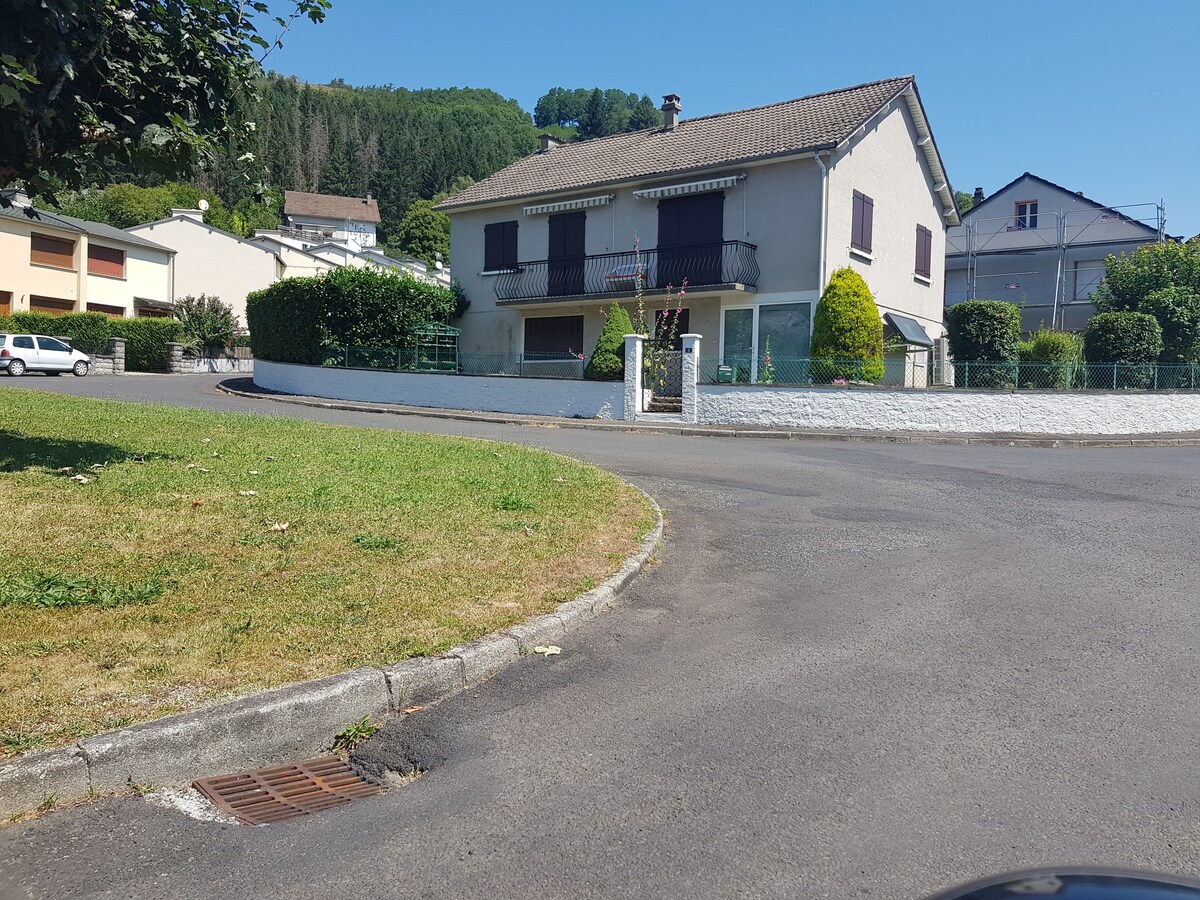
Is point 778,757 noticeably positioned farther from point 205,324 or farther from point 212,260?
point 212,260

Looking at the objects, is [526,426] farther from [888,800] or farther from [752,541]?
[888,800]

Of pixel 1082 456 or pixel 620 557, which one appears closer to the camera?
pixel 620 557

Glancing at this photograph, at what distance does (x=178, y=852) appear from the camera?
324cm

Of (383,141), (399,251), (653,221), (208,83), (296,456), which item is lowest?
(296,456)

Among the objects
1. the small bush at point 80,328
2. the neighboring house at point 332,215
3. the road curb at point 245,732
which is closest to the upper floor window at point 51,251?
the small bush at point 80,328

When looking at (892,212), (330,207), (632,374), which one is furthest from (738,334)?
(330,207)

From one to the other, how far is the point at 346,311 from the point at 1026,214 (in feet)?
109

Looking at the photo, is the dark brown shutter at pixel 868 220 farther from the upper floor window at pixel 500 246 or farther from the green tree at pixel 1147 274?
the green tree at pixel 1147 274

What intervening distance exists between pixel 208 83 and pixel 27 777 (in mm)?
6746

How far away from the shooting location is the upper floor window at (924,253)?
97.1 feet

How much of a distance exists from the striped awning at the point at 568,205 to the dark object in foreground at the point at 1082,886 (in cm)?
2734

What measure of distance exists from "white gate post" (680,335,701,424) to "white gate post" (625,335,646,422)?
1.09 meters

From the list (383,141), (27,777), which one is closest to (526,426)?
(27,777)

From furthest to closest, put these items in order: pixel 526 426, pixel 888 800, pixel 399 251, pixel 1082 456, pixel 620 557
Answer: pixel 399 251 < pixel 526 426 < pixel 1082 456 < pixel 620 557 < pixel 888 800
